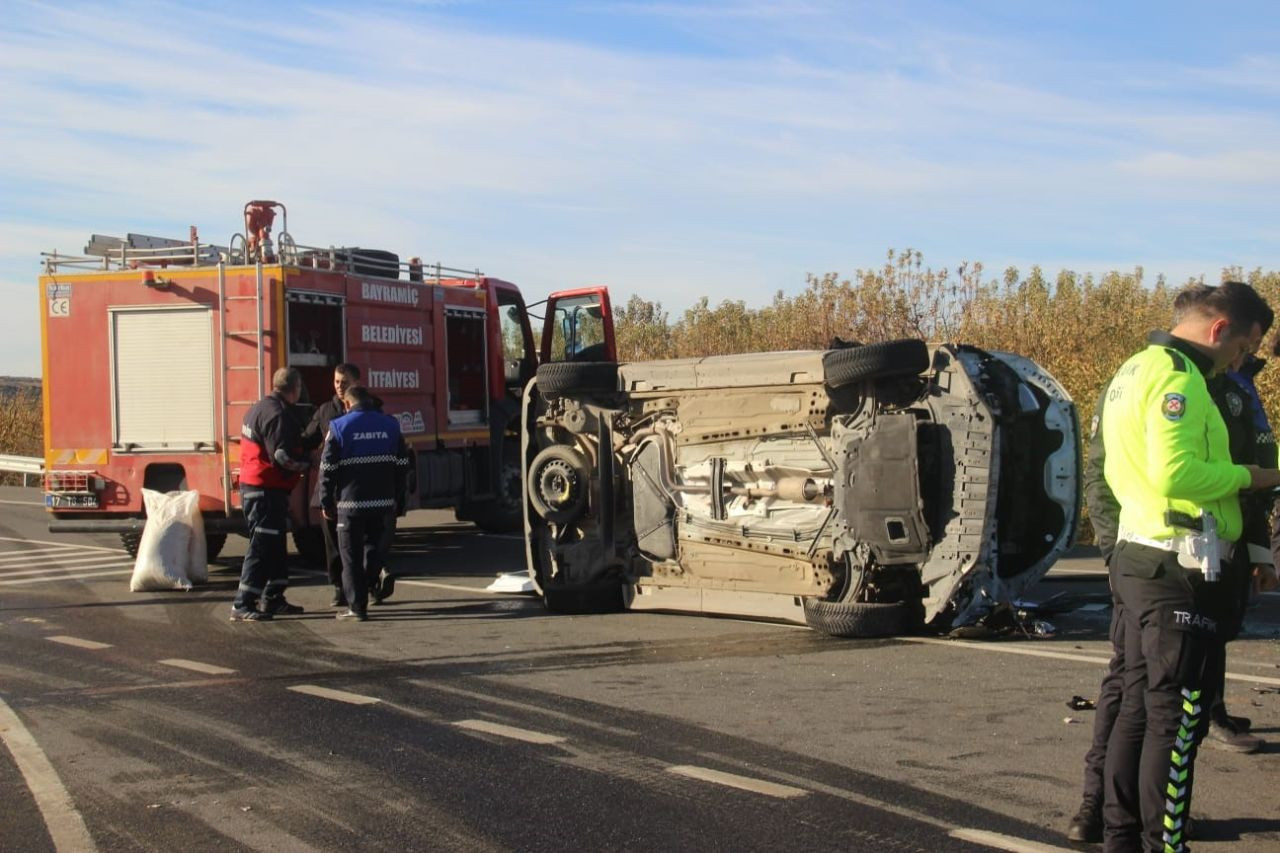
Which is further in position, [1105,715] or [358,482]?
[358,482]

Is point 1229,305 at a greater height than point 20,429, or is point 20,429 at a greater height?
point 20,429

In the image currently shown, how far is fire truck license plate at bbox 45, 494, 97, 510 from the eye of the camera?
42.7 feet

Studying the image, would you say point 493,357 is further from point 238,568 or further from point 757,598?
point 757,598

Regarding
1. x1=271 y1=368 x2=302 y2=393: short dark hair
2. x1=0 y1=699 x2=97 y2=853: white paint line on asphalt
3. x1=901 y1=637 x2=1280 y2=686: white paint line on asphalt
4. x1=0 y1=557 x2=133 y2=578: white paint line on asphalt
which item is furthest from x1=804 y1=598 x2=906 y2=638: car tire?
x1=0 y1=557 x2=133 y2=578: white paint line on asphalt

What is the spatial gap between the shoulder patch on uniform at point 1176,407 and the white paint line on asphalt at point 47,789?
13.3ft

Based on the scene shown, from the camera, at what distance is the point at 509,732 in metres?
6.62

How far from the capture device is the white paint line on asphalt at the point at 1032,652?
740cm

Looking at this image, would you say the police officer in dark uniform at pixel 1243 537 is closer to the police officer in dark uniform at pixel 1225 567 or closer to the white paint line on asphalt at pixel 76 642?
the police officer in dark uniform at pixel 1225 567

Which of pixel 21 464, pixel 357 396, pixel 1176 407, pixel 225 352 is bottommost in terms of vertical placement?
pixel 21 464

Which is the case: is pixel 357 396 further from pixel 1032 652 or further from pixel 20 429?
pixel 20 429

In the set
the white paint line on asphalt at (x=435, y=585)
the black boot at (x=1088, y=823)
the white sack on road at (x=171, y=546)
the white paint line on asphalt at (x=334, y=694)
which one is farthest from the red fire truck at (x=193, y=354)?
the black boot at (x=1088, y=823)

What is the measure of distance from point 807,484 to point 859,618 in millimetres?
979

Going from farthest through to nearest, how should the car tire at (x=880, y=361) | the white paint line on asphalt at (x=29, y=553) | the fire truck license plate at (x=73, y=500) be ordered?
the white paint line on asphalt at (x=29, y=553)
the fire truck license plate at (x=73, y=500)
the car tire at (x=880, y=361)

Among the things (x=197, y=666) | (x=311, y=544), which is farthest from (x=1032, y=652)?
(x=311, y=544)
